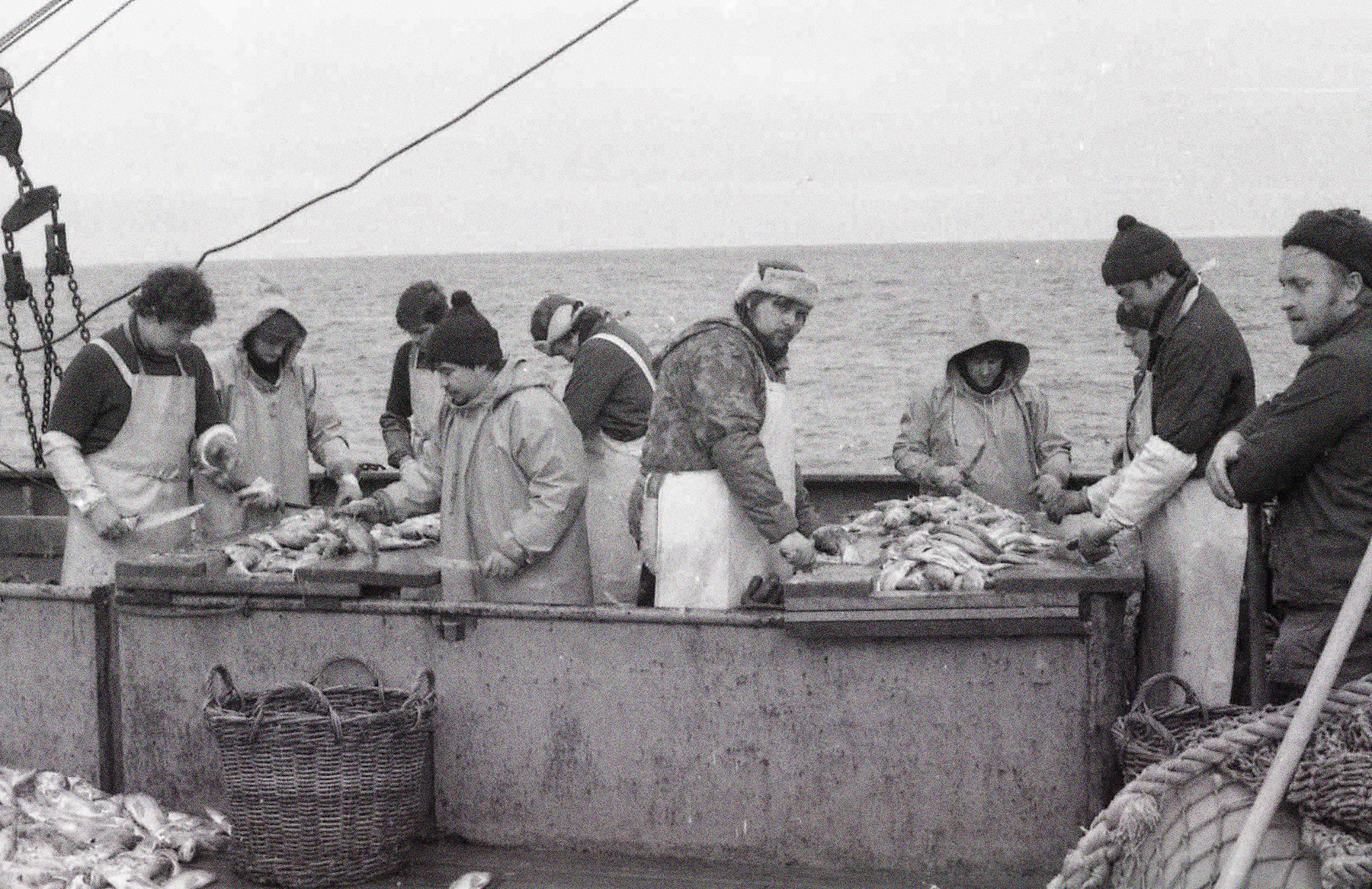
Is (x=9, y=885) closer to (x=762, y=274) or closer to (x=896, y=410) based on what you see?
(x=762, y=274)

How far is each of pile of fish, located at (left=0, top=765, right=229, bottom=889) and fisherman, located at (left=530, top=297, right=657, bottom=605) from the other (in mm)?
2330

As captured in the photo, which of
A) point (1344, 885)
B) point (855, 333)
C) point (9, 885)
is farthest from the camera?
point (855, 333)

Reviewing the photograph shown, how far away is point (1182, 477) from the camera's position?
6121 millimetres

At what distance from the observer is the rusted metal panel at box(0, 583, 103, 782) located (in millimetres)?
6668

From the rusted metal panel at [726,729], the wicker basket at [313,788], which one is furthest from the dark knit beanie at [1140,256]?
the wicker basket at [313,788]

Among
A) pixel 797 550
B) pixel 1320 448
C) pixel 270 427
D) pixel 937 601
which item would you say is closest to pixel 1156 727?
pixel 937 601

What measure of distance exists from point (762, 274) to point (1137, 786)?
2.48 meters

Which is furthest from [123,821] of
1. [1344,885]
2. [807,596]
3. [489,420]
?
[1344,885]

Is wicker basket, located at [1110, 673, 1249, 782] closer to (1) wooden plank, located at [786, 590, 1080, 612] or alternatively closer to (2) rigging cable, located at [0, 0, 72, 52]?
(1) wooden plank, located at [786, 590, 1080, 612]

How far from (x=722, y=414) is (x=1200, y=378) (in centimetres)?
177

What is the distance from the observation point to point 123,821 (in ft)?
20.4

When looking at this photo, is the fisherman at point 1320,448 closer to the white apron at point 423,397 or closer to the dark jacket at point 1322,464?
the dark jacket at point 1322,464

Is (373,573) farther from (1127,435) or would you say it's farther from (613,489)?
(1127,435)

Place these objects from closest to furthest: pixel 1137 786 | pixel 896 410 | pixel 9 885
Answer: pixel 1137 786 < pixel 9 885 < pixel 896 410
